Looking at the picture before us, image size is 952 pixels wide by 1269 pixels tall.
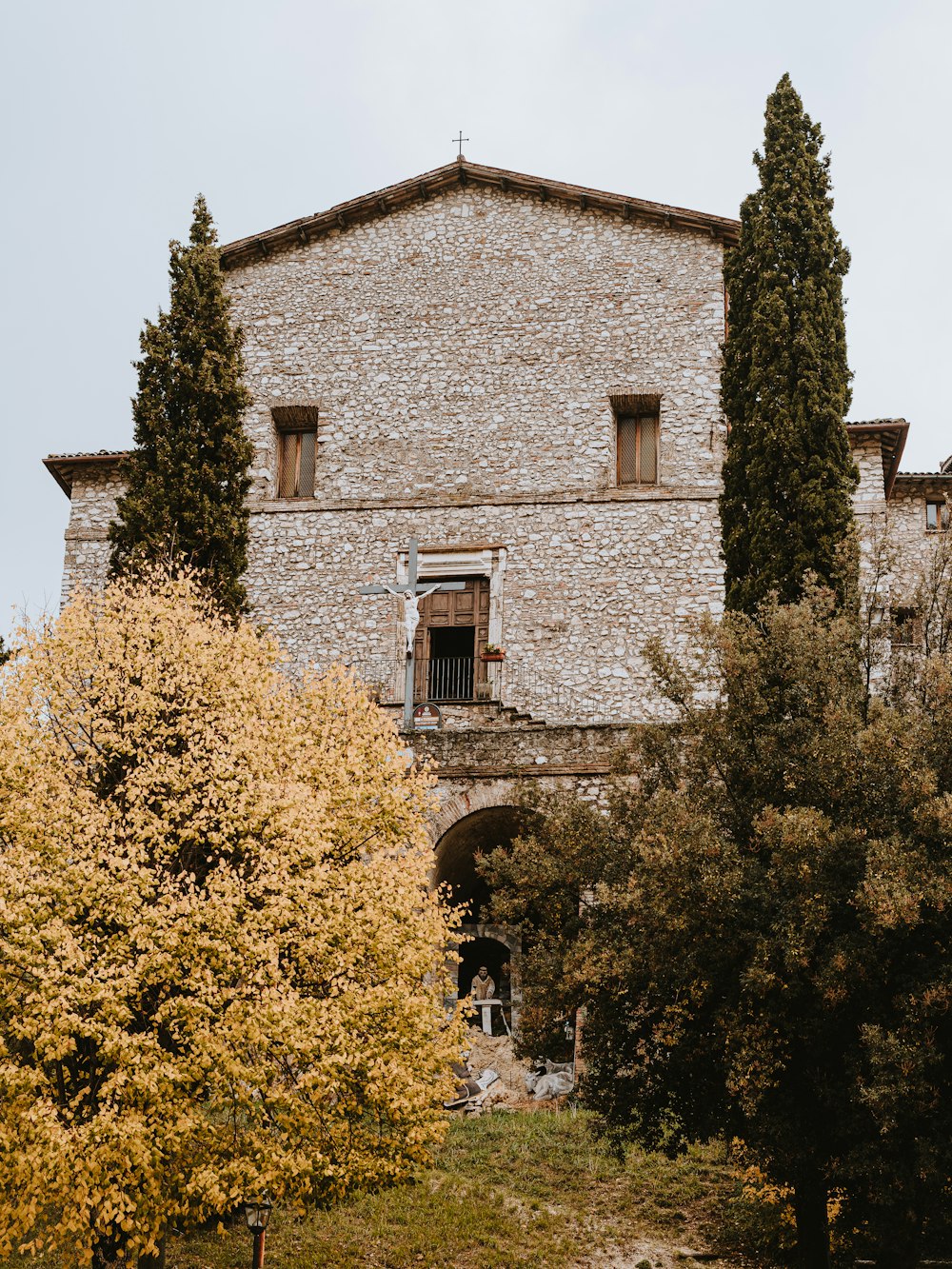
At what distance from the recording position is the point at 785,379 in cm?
2231

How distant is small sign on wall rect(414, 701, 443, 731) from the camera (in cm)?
2417

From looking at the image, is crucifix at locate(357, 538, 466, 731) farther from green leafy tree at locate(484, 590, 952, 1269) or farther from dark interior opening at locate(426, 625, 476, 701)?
green leafy tree at locate(484, 590, 952, 1269)

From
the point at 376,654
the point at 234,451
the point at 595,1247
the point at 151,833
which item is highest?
the point at 234,451

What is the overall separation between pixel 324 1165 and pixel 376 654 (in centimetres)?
1495

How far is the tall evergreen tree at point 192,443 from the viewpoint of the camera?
22016mm

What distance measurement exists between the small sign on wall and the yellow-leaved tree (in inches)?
324

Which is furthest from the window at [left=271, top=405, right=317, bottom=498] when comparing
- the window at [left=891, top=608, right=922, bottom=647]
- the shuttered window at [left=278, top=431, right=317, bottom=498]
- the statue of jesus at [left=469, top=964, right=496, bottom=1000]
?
the window at [left=891, top=608, right=922, bottom=647]

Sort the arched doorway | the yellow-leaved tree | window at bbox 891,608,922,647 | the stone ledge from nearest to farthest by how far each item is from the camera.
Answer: the yellow-leaved tree
window at bbox 891,608,922,647
the arched doorway
the stone ledge

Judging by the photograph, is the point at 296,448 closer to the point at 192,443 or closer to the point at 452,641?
the point at 452,641

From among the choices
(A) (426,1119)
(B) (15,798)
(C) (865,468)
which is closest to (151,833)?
(B) (15,798)

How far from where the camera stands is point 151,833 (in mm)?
13508

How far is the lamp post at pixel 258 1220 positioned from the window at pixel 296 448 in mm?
16648

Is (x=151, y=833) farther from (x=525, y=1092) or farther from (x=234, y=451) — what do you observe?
(x=234, y=451)

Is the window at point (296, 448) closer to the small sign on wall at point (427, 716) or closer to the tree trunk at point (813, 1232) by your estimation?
the small sign on wall at point (427, 716)
